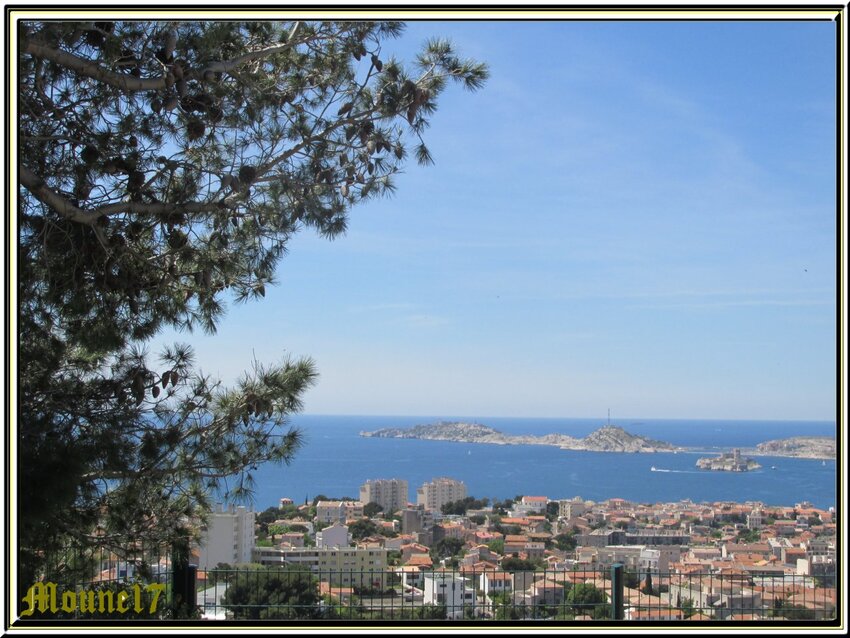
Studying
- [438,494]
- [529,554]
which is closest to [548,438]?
[438,494]

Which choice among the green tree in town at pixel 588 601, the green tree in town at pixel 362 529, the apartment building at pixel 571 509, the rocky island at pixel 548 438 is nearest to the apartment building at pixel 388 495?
the green tree in town at pixel 362 529

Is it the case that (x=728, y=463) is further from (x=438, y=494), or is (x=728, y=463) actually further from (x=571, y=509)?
(x=438, y=494)

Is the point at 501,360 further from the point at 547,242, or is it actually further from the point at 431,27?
the point at 431,27

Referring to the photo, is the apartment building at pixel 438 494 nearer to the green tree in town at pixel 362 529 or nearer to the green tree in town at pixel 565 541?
the green tree in town at pixel 362 529

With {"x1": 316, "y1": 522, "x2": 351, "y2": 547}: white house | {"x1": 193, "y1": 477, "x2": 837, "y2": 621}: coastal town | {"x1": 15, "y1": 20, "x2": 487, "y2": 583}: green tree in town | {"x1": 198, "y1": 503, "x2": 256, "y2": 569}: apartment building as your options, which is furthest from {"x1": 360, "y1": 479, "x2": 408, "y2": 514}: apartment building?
{"x1": 15, "y1": 20, "x2": 487, "y2": 583}: green tree in town

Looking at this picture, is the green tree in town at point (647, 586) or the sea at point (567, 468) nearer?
the green tree in town at point (647, 586)

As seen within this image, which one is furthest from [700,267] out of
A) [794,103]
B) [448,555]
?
[448,555]
